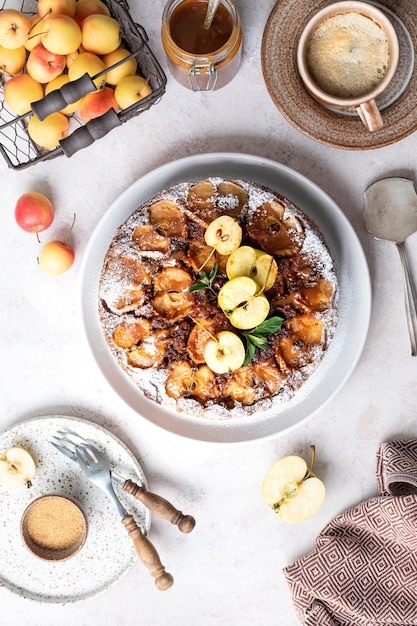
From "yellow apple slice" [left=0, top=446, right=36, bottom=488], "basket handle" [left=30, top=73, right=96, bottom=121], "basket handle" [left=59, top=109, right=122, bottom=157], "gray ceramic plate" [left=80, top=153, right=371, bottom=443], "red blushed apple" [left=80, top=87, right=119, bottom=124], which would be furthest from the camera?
"yellow apple slice" [left=0, top=446, right=36, bottom=488]

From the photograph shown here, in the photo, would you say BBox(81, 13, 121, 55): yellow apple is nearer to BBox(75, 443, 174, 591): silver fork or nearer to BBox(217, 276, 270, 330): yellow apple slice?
BBox(217, 276, 270, 330): yellow apple slice

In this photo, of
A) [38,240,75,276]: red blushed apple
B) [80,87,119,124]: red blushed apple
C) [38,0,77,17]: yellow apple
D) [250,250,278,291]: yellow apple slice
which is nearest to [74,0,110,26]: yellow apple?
[38,0,77,17]: yellow apple

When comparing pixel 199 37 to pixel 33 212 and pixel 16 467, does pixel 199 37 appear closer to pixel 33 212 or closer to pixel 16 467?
pixel 33 212

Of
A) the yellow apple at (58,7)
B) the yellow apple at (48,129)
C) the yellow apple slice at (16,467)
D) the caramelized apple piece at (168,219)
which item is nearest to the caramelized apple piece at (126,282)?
the caramelized apple piece at (168,219)

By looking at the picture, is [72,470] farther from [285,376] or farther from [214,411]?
[285,376]

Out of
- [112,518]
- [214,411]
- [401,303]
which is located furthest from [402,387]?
[112,518]

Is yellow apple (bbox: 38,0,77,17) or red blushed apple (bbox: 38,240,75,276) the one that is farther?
red blushed apple (bbox: 38,240,75,276)
